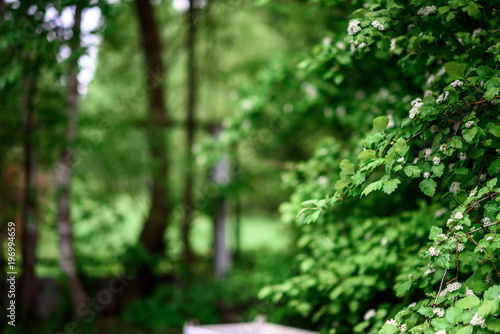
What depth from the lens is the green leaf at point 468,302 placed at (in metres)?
1.23

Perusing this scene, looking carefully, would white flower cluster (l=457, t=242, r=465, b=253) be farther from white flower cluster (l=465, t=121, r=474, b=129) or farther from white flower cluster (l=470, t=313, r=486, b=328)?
white flower cluster (l=465, t=121, r=474, b=129)

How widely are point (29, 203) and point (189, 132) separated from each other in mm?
1861

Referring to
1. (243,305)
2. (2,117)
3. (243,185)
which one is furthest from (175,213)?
(2,117)

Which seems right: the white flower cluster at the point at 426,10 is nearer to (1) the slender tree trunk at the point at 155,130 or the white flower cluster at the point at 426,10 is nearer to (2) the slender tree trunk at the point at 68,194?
(2) the slender tree trunk at the point at 68,194

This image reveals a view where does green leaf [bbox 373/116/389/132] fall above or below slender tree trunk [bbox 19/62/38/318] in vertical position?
above

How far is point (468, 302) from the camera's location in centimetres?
125

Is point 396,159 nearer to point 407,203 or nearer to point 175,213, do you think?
point 407,203

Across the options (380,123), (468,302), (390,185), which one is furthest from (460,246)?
(380,123)

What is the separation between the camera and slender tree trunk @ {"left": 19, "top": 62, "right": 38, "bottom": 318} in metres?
3.53

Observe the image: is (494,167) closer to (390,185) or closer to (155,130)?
(390,185)

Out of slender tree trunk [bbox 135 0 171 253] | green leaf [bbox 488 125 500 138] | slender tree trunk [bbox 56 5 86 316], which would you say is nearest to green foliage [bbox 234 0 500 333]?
green leaf [bbox 488 125 500 138]

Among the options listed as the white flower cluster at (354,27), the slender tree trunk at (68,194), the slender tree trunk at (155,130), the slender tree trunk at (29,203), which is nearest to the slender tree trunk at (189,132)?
the slender tree trunk at (155,130)

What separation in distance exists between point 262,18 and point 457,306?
5106 mm

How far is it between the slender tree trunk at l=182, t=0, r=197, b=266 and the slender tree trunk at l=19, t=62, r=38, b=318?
1566 millimetres
